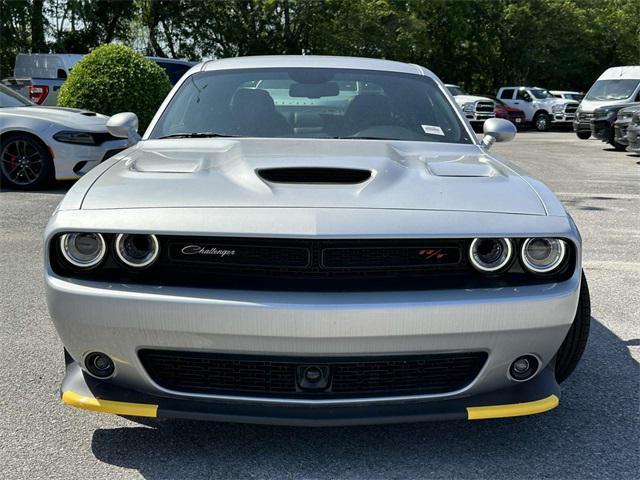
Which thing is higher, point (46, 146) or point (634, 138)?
point (46, 146)

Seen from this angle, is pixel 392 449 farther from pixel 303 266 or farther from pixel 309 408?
pixel 303 266

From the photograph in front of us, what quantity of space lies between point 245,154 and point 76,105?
9216mm

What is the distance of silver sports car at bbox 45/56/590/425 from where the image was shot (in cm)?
238

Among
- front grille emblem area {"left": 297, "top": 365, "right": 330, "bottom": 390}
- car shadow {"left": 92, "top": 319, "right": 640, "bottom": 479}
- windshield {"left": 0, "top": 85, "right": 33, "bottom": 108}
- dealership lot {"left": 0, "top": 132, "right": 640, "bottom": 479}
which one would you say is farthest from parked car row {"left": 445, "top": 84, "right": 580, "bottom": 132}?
front grille emblem area {"left": 297, "top": 365, "right": 330, "bottom": 390}

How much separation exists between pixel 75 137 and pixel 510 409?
7.54 m

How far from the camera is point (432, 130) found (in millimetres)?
3820

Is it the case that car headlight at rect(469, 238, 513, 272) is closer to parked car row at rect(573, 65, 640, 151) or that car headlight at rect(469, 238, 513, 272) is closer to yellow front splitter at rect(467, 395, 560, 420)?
yellow front splitter at rect(467, 395, 560, 420)

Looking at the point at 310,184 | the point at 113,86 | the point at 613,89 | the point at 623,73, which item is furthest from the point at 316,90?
the point at 623,73

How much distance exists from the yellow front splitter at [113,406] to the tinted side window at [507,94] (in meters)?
27.6

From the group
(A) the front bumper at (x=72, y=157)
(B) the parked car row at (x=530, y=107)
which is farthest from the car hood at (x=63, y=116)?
(B) the parked car row at (x=530, y=107)

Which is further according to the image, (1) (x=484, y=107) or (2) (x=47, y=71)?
(1) (x=484, y=107)

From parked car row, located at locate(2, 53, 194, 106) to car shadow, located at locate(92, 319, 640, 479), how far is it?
49.6 ft

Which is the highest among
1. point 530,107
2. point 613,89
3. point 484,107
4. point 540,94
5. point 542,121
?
point 613,89

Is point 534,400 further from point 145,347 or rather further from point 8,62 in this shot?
point 8,62
